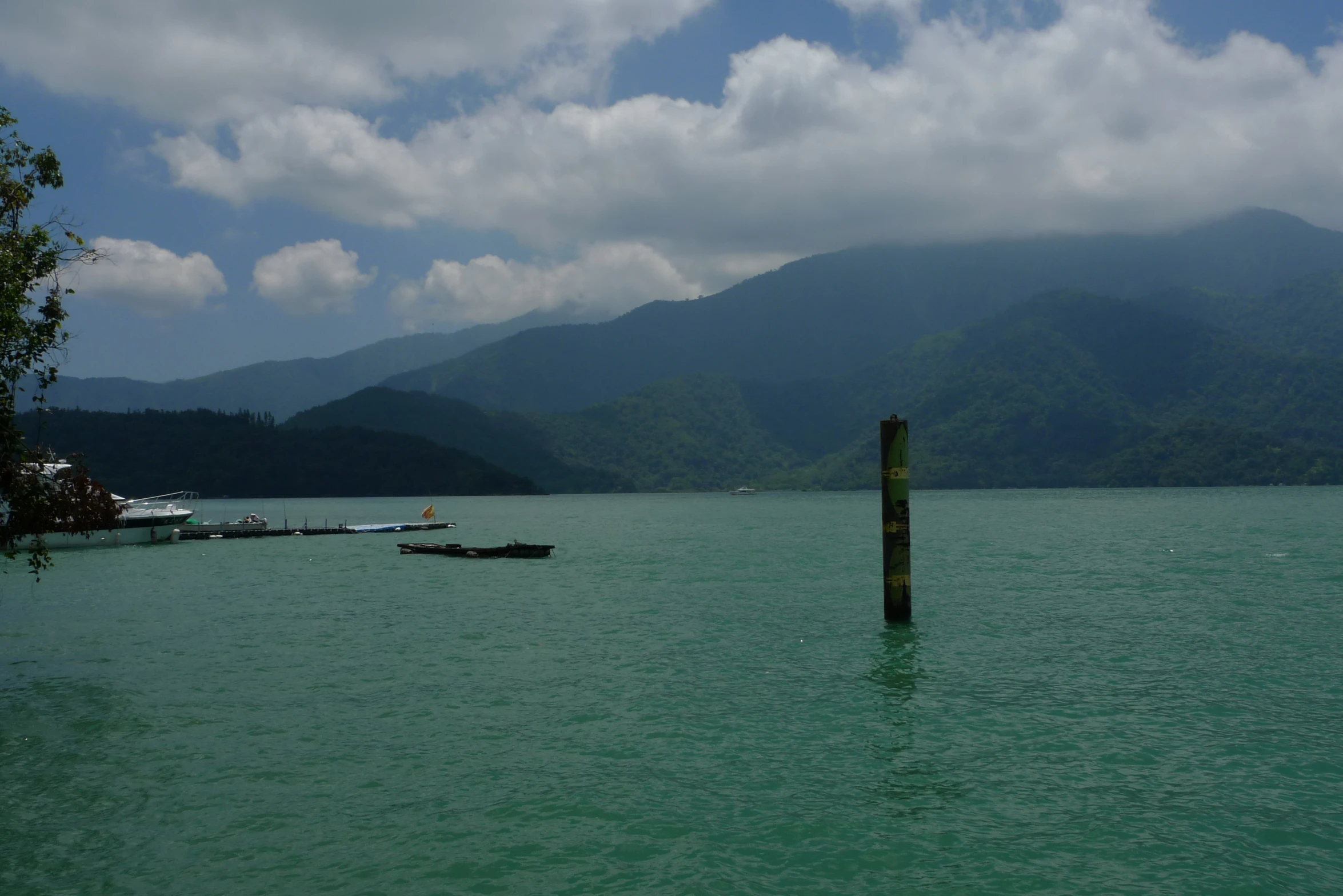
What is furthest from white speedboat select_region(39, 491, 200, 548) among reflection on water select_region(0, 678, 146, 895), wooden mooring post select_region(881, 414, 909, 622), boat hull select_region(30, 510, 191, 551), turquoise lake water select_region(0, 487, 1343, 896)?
wooden mooring post select_region(881, 414, 909, 622)

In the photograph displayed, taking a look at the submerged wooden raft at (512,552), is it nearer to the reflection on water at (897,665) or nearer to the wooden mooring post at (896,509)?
the reflection on water at (897,665)

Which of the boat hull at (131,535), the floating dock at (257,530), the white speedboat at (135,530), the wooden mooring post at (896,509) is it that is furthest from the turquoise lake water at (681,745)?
the floating dock at (257,530)

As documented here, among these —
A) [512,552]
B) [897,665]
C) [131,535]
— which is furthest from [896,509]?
[131,535]

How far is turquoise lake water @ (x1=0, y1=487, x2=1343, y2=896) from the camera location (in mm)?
12453

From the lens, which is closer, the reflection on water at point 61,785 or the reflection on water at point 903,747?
the reflection on water at point 61,785

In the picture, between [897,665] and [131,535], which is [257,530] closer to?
[131,535]

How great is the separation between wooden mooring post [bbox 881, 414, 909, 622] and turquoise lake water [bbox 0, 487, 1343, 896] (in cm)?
167

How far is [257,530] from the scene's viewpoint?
101 metres

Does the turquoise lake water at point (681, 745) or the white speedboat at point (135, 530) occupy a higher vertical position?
the white speedboat at point (135, 530)

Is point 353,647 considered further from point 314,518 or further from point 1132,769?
point 314,518

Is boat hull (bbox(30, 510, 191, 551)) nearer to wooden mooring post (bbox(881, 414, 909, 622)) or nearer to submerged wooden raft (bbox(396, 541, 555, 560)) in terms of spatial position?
submerged wooden raft (bbox(396, 541, 555, 560))

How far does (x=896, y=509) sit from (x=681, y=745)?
13.3 metres

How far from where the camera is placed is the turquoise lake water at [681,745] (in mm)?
12453

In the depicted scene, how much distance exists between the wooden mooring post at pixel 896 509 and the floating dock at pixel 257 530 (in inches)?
3303
